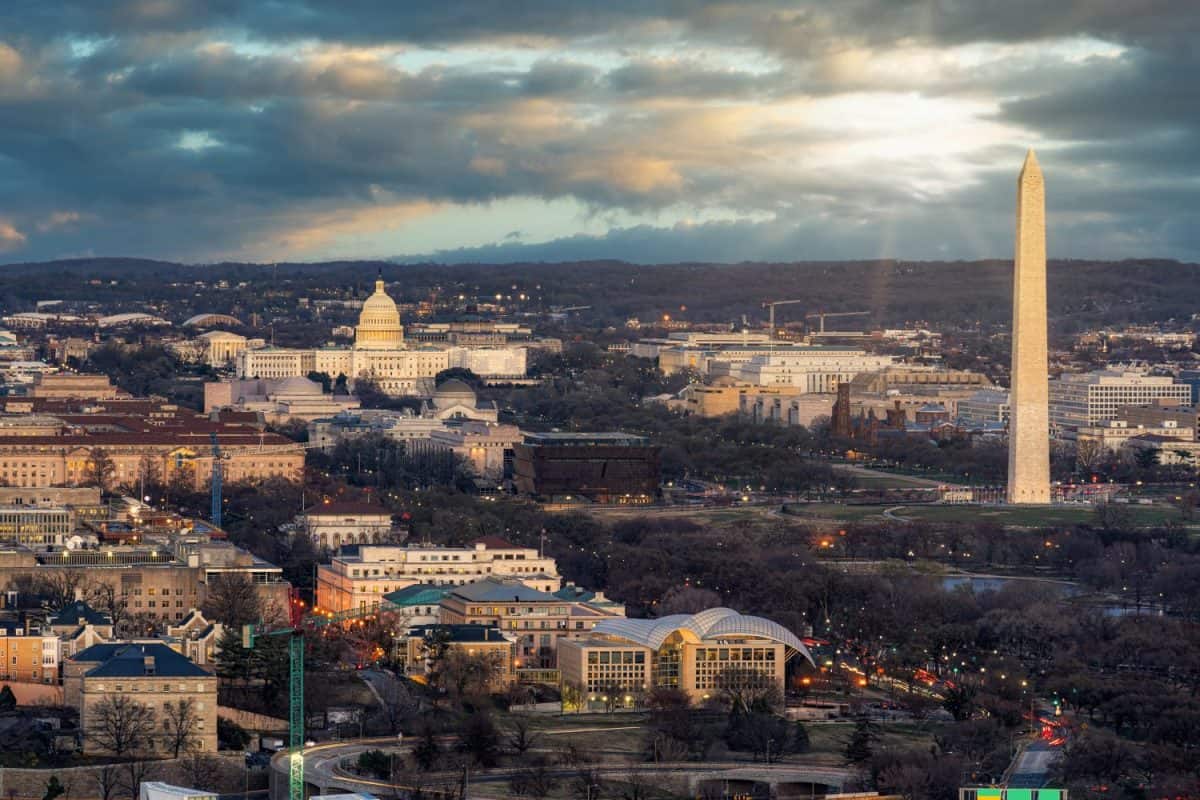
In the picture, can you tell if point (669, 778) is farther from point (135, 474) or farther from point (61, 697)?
point (135, 474)

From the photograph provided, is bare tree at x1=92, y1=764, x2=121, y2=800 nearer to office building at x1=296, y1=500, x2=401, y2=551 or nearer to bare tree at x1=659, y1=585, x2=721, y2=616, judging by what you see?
bare tree at x1=659, y1=585, x2=721, y2=616

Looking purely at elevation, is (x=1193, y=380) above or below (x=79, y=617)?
above

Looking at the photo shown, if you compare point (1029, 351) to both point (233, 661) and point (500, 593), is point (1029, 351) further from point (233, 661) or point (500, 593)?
point (233, 661)

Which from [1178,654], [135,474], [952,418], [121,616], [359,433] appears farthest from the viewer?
[952,418]

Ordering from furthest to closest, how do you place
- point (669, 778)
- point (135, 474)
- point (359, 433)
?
point (359, 433) < point (135, 474) < point (669, 778)

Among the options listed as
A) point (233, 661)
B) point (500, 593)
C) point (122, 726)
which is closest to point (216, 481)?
point (500, 593)

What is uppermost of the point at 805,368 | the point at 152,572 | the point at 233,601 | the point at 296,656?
the point at 805,368

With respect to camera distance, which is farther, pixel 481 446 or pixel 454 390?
pixel 454 390

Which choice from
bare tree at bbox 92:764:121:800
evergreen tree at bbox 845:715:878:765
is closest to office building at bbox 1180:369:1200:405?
evergreen tree at bbox 845:715:878:765

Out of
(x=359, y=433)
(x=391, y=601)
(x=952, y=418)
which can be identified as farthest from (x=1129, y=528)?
(x=952, y=418)
